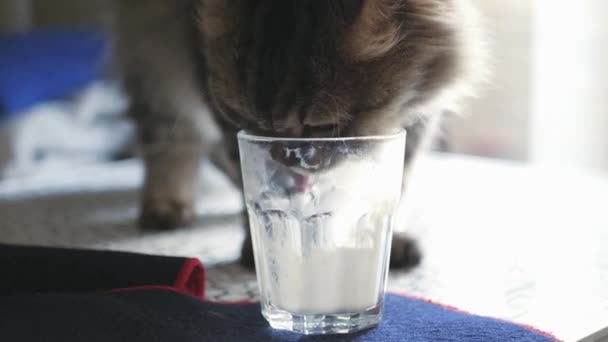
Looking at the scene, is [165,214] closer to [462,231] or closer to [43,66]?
[462,231]

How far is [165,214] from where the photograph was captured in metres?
1.26

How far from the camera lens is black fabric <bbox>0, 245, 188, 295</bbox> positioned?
77 centimetres

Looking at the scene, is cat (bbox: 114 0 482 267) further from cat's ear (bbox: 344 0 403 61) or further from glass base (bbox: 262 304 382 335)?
glass base (bbox: 262 304 382 335)

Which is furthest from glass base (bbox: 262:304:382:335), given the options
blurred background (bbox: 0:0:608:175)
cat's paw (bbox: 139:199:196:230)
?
blurred background (bbox: 0:0:608:175)

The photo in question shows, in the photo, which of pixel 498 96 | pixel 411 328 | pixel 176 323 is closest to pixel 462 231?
pixel 411 328

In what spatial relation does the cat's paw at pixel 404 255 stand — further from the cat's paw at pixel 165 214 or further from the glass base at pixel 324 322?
Answer: the cat's paw at pixel 165 214

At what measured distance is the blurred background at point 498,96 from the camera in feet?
6.03

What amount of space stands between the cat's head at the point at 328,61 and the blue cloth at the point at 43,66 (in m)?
1.43

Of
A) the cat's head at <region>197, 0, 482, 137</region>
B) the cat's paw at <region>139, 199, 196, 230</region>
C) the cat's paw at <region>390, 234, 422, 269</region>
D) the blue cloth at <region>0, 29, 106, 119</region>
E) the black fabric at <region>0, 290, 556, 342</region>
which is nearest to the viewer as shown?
the black fabric at <region>0, 290, 556, 342</region>

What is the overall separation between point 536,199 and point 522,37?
0.93 metres

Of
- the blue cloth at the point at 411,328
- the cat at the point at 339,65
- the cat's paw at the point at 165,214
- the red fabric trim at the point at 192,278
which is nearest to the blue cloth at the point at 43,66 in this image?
the cat's paw at the point at 165,214

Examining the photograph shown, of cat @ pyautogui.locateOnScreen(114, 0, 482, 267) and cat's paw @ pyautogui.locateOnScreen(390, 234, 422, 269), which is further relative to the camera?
cat's paw @ pyautogui.locateOnScreen(390, 234, 422, 269)

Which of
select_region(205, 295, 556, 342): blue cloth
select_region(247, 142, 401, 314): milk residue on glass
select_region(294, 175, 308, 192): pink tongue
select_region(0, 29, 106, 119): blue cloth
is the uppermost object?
select_region(0, 29, 106, 119): blue cloth

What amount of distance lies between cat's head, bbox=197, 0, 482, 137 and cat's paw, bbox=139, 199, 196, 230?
0.42 metres
